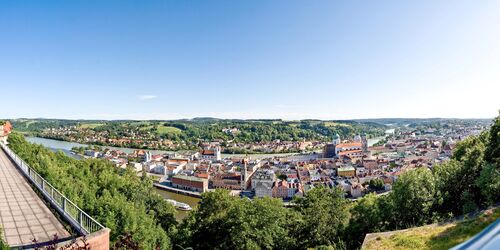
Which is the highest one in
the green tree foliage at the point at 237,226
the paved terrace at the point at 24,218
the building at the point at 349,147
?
the paved terrace at the point at 24,218

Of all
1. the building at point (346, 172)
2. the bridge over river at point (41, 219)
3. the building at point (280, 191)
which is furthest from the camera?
the building at point (346, 172)

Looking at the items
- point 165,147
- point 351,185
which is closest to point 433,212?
point 351,185

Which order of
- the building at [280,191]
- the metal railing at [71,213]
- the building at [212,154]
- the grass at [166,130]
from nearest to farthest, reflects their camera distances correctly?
the metal railing at [71,213] → the building at [280,191] → the building at [212,154] → the grass at [166,130]

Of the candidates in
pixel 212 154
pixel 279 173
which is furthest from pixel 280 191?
pixel 212 154

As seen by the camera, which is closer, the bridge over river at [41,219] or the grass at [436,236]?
the grass at [436,236]

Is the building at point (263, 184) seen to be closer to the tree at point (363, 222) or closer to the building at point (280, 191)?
the building at point (280, 191)

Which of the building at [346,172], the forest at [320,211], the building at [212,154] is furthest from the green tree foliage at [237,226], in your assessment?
the building at [212,154]
